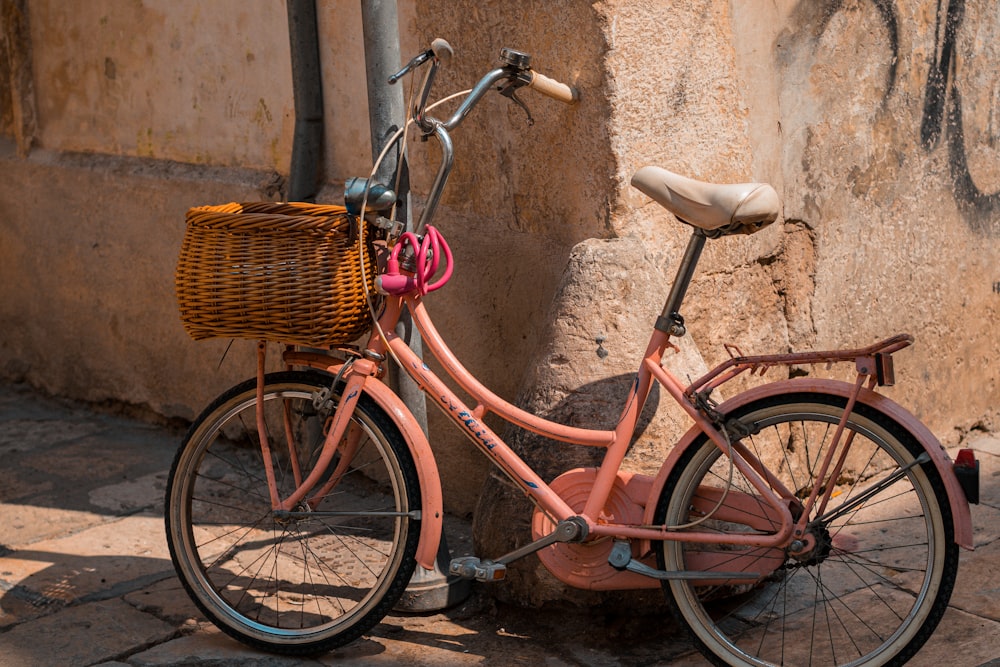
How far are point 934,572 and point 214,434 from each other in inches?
68.7

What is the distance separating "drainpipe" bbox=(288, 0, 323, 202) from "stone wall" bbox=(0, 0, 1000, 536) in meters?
0.04

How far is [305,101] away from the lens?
4.07 meters

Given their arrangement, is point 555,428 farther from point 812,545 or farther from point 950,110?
point 950,110

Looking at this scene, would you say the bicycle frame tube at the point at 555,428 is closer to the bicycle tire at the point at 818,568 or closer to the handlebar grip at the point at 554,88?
the bicycle tire at the point at 818,568

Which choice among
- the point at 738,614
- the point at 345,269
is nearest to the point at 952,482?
the point at 738,614

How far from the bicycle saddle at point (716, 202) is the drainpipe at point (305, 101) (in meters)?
1.63

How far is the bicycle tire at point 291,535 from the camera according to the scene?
3.00 m

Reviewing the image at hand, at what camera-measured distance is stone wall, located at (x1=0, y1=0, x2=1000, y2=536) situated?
3309 millimetres

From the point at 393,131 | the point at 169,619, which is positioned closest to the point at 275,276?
the point at 393,131

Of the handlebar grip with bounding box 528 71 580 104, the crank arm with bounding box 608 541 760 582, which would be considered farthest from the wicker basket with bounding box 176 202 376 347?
the crank arm with bounding box 608 541 760 582

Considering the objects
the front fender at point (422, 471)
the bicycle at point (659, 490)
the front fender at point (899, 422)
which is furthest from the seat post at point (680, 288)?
the front fender at point (422, 471)

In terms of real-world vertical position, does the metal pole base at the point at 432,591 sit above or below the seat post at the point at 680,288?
below

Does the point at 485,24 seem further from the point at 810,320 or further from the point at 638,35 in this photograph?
the point at 810,320

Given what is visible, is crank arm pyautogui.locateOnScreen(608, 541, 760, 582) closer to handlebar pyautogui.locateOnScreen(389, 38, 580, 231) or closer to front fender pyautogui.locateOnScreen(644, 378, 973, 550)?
front fender pyautogui.locateOnScreen(644, 378, 973, 550)
